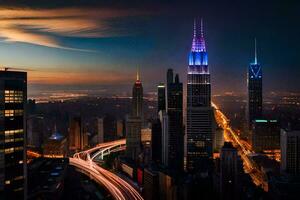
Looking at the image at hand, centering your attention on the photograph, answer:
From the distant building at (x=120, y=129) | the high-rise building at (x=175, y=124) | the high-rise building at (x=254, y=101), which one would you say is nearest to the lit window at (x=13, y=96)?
the high-rise building at (x=175, y=124)

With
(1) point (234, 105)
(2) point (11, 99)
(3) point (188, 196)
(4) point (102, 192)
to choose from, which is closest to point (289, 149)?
(1) point (234, 105)

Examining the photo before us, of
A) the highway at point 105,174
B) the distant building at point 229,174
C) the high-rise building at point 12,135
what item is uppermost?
the high-rise building at point 12,135

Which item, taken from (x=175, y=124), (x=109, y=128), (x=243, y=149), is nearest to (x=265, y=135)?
(x=243, y=149)

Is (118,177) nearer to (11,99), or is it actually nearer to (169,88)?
(169,88)

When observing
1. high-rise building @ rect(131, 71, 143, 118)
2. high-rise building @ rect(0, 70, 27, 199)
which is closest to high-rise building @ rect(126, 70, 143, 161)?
high-rise building @ rect(131, 71, 143, 118)

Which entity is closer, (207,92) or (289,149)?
(289,149)

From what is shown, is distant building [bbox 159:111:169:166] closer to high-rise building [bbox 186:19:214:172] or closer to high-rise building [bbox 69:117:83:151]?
high-rise building [bbox 186:19:214:172]

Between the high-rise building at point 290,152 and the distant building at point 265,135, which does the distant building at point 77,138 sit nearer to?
the distant building at point 265,135

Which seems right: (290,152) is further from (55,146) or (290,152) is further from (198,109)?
(55,146)
